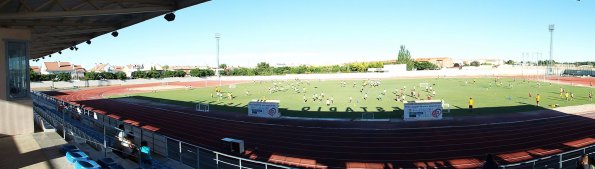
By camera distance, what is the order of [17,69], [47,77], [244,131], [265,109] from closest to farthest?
[17,69] < [244,131] < [265,109] < [47,77]

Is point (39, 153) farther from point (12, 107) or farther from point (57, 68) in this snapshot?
point (57, 68)

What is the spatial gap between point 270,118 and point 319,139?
749cm

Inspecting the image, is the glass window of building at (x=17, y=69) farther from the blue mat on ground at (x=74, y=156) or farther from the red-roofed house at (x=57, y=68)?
the red-roofed house at (x=57, y=68)

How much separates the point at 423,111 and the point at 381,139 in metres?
6.70

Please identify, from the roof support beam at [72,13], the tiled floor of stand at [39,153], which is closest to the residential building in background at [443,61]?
the tiled floor of stand at [39,153]

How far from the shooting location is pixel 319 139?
17891mm

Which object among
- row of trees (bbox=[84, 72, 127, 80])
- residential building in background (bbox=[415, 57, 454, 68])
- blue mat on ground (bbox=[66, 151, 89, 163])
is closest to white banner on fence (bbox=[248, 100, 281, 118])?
blue mat on ground (bbox=[66, 151, 89, 163])

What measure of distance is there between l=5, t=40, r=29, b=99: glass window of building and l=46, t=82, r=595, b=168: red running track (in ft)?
23.0

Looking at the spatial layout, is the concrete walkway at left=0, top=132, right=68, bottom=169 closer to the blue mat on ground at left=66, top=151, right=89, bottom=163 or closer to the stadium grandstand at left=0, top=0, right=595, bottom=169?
the stadium grandstand at left=0, top=0, right=595, bottom=169

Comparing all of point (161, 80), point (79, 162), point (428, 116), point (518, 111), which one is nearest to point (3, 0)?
point (79, 162)

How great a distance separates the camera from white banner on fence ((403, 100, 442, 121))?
2277 centimetres

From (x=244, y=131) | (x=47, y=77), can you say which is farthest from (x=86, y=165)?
(x=47, y=77)

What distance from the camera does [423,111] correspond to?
22844mm

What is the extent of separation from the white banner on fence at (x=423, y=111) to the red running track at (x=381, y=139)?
145 cm
